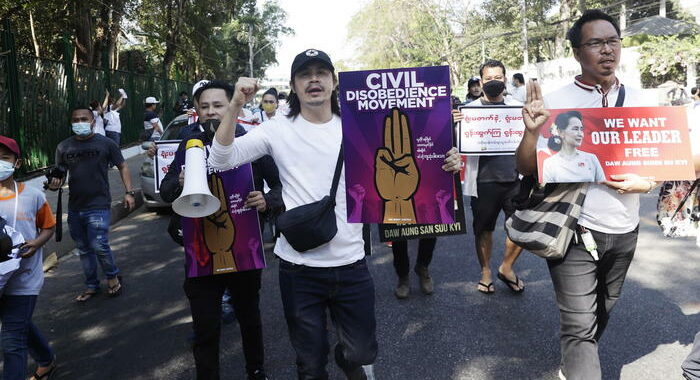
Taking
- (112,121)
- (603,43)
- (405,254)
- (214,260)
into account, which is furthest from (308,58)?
(112,121)

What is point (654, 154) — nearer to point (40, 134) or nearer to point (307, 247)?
point (307, 247)

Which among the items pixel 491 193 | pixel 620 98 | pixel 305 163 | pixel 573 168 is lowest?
pixel 491 193

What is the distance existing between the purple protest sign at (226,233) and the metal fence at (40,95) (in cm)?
751

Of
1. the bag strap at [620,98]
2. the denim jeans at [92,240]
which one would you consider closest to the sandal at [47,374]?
the denim jeans at [92,240]

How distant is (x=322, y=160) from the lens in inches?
102

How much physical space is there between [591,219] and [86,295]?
4485 mm

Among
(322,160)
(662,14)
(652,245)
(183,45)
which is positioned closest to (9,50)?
(322,160)

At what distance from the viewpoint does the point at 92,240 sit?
519 cm

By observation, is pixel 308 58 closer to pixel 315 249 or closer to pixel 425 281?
pixel 315 249

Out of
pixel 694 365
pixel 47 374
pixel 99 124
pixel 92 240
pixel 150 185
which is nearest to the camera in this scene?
pixel 694 365

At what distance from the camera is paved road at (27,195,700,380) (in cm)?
355

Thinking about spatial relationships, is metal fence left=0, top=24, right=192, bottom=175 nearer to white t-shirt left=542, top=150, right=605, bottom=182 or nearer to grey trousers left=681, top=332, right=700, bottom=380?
white t-shirt left=542, top=150, right=605, bottom=182

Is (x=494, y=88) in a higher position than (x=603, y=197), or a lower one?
higher

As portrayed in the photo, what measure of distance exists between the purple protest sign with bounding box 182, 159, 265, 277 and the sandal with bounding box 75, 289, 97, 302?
2.63m
